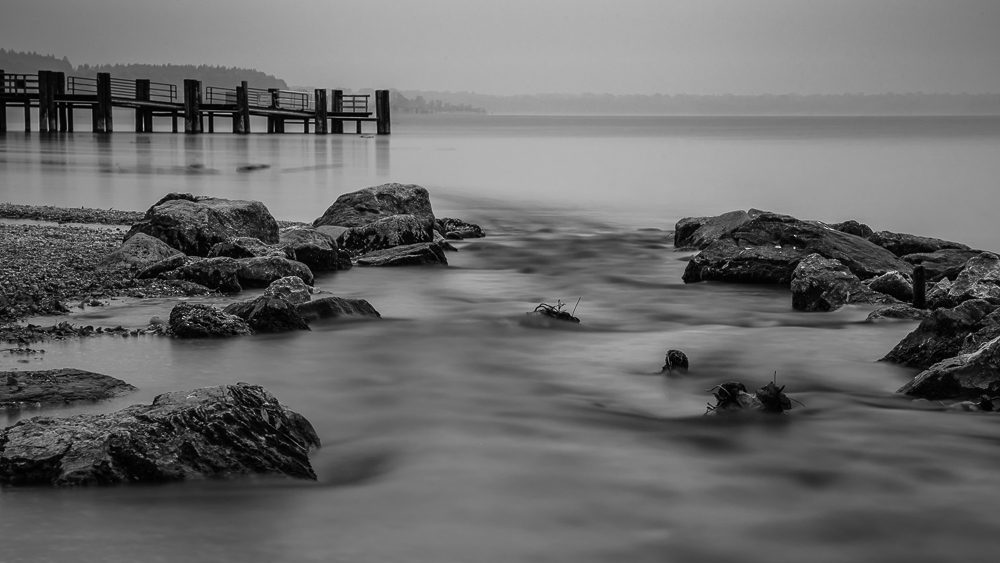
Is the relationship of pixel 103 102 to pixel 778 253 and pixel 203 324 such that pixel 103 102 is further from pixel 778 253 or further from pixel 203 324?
pixel 203 324

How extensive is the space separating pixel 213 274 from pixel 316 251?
228 centimetres

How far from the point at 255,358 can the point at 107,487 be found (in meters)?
3.09

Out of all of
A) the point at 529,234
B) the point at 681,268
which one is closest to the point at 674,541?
the point at 681,268

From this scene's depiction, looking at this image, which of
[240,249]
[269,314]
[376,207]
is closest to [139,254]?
[240,249]

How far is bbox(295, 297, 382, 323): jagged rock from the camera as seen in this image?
30.7 ft

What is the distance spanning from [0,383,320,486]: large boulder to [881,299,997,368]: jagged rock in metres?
5.16

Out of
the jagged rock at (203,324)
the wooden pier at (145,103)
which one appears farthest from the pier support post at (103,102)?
the jagged rock at (203,324)

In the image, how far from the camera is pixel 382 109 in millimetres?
59344

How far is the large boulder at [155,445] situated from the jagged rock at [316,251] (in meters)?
7.54

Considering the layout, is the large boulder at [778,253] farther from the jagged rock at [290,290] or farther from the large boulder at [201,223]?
the large boulder at [201,223]

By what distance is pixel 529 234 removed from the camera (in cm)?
1844

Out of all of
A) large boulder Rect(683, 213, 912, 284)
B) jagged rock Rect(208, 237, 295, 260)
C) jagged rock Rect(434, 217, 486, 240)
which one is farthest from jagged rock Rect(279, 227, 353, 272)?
large boulder Rect(683, 213, 912, 284)

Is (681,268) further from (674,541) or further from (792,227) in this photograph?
(674,541)

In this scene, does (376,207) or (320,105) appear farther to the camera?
(320,105)
